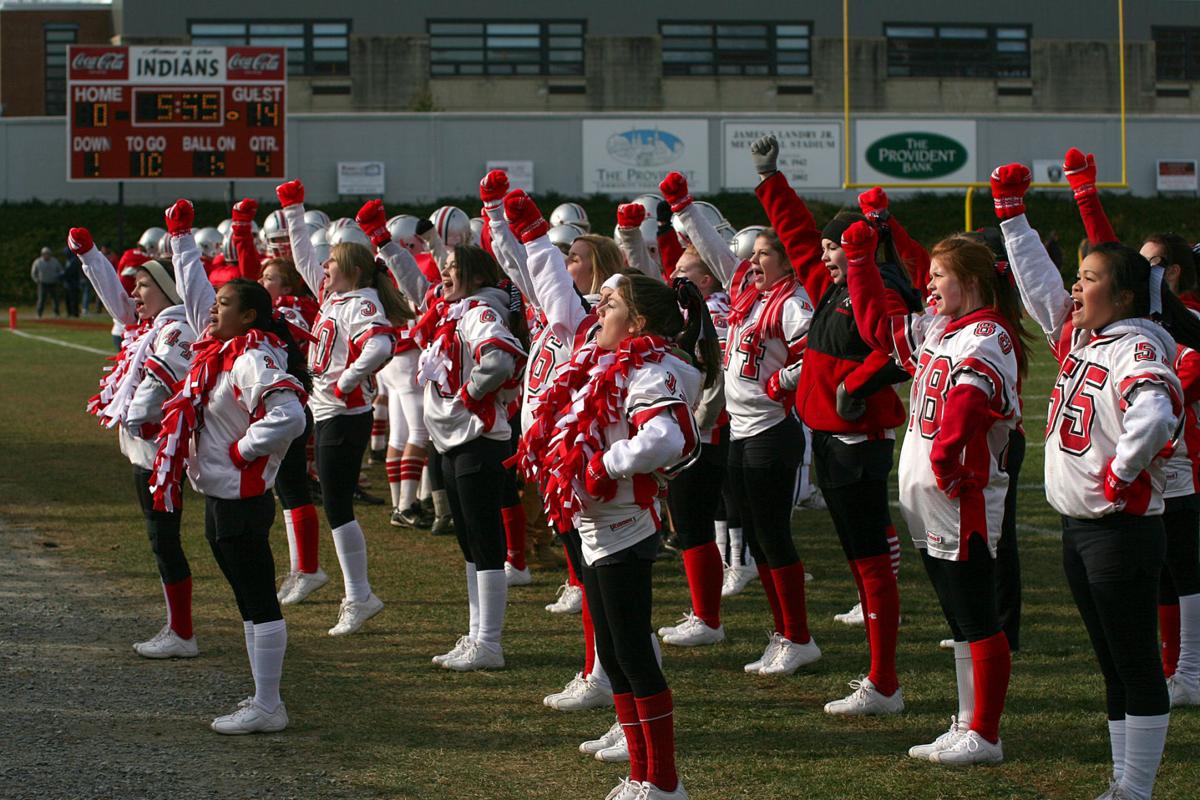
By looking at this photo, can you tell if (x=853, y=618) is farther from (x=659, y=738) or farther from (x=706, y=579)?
(x=659, y=738)

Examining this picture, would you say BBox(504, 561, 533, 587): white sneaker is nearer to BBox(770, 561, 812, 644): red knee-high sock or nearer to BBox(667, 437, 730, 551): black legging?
BBox(667, 437, 730, 551): black legging

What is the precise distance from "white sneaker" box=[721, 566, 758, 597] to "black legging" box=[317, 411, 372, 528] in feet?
7.64

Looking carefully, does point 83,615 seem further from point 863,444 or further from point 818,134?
point 818,134

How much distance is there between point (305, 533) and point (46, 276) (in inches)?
1215

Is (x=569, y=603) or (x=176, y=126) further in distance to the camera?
(x=176, y=126)

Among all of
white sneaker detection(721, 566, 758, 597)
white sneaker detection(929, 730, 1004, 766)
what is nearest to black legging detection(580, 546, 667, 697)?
white sneaker detection(929, 730, 1004, 766)

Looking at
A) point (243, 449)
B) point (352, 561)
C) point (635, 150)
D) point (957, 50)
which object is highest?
point (957, 50)

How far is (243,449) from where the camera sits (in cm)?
619

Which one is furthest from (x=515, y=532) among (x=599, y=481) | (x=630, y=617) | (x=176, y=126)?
(x=176, y=126)

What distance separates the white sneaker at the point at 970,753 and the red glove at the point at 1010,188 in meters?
1.99

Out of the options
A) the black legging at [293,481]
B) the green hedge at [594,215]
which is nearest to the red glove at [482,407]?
the black legging at [293,481]

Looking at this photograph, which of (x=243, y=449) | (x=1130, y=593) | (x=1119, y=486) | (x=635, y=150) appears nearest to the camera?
(x=1119, y=486)

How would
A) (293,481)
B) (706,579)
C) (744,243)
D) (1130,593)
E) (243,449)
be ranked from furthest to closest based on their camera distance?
(744,243)
(293,481)
(706,579)
(243,449)
(1130,593)

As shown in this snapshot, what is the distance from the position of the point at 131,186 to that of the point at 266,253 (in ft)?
98.6
